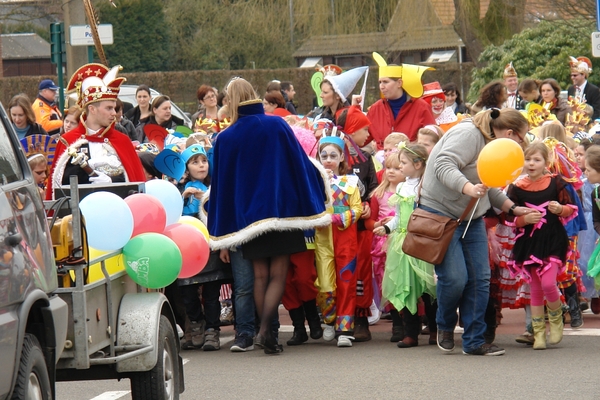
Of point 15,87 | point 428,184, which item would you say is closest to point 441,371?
point 428,184

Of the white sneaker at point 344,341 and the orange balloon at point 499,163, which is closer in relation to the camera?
the orange balloon at point 499,163

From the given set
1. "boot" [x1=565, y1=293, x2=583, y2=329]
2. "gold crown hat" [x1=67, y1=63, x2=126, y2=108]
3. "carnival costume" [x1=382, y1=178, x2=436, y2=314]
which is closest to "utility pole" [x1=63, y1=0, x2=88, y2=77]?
"gold crown hat" [x1=67, y1=63, x2=126, y2=108]

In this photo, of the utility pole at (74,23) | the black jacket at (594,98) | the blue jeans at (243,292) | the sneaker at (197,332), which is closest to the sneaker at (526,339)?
the blue jeans at (243,292)

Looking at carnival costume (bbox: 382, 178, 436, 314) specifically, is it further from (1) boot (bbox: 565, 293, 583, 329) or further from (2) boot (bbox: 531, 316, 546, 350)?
(1) boot (bbox: 565, 293, 583, 329)

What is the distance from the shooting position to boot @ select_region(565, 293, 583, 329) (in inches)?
381

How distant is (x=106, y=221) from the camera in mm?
5906

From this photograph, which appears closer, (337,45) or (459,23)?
(459,23)

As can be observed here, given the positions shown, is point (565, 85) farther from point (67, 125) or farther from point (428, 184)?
point (428, 184)

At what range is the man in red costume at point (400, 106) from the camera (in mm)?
10977

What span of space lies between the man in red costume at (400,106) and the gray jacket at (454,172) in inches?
105

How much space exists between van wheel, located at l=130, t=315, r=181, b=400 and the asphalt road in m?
0.81

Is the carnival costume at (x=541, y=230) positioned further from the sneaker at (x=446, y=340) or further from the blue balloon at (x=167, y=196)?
the blue balloon at (x=167, y=196)

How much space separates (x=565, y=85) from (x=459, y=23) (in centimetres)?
823

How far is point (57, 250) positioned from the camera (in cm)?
558
